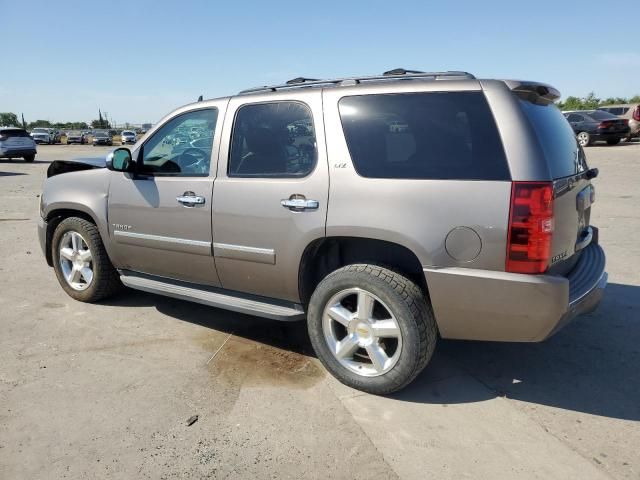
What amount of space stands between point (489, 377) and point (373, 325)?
36.7 inches

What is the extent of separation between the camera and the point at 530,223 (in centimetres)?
256

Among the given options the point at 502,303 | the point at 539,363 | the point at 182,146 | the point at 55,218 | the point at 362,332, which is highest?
the point at 182,146

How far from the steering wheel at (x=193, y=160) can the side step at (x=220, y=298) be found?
0.92 metres

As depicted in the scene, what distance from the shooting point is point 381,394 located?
3068 millimetres

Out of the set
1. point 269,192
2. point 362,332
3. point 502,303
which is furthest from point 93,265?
point 502,303

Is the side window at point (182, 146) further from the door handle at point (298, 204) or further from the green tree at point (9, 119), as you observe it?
the green tree at point (9, 119)

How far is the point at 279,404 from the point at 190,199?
1.64m

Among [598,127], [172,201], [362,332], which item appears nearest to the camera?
[362,332]

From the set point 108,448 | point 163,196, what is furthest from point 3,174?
point 108,448

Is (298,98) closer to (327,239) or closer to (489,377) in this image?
(327,239)

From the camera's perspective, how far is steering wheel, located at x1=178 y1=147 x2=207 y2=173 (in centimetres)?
375

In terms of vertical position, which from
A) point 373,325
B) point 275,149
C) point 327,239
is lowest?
point 373,325

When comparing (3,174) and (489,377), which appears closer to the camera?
(489,377)

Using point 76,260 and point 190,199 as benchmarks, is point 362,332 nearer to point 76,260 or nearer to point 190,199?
point 190,199
